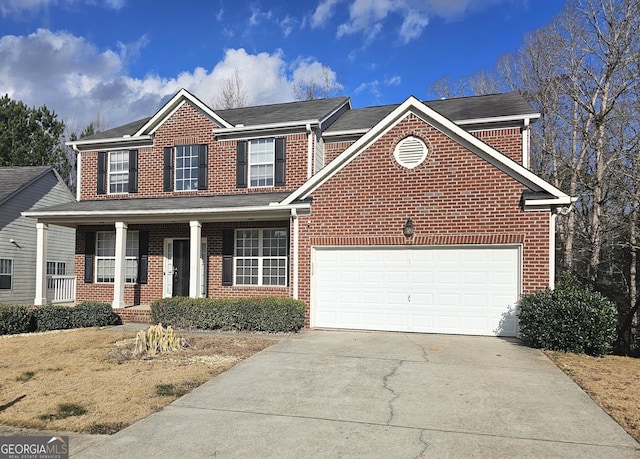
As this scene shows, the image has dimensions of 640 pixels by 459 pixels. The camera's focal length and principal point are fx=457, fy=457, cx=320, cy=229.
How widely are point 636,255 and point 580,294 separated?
11.5m

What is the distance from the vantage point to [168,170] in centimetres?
1527

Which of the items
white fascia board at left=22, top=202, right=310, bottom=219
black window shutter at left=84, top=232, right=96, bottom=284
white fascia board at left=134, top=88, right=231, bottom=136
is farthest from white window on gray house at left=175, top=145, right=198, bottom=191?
black window shutter at left=84, top=232, right=96, bottom=284

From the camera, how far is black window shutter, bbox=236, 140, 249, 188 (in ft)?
47.8

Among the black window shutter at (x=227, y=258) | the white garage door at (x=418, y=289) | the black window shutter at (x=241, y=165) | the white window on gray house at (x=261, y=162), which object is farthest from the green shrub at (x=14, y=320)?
the white garage door at (x=418, y=289)

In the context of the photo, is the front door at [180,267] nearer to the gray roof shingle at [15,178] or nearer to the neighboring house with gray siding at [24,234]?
the neighboring house with gray siding at [24,234]

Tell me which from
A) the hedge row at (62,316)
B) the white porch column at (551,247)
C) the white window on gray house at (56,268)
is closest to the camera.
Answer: the white porch column at (551,247)

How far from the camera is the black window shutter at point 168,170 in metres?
15.2

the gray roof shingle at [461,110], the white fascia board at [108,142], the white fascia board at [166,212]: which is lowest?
the white fascia board at [166,212]

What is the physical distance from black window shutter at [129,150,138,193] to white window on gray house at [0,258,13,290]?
28.1ft

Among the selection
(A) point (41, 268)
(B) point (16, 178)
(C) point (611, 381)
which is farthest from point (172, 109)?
(C) point (611, 381)

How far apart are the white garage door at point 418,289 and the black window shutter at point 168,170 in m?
6.39

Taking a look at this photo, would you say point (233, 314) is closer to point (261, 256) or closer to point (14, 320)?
point (261, 256)

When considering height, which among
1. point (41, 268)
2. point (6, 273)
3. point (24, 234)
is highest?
point (24, 234)

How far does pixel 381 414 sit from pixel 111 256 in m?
12.6
